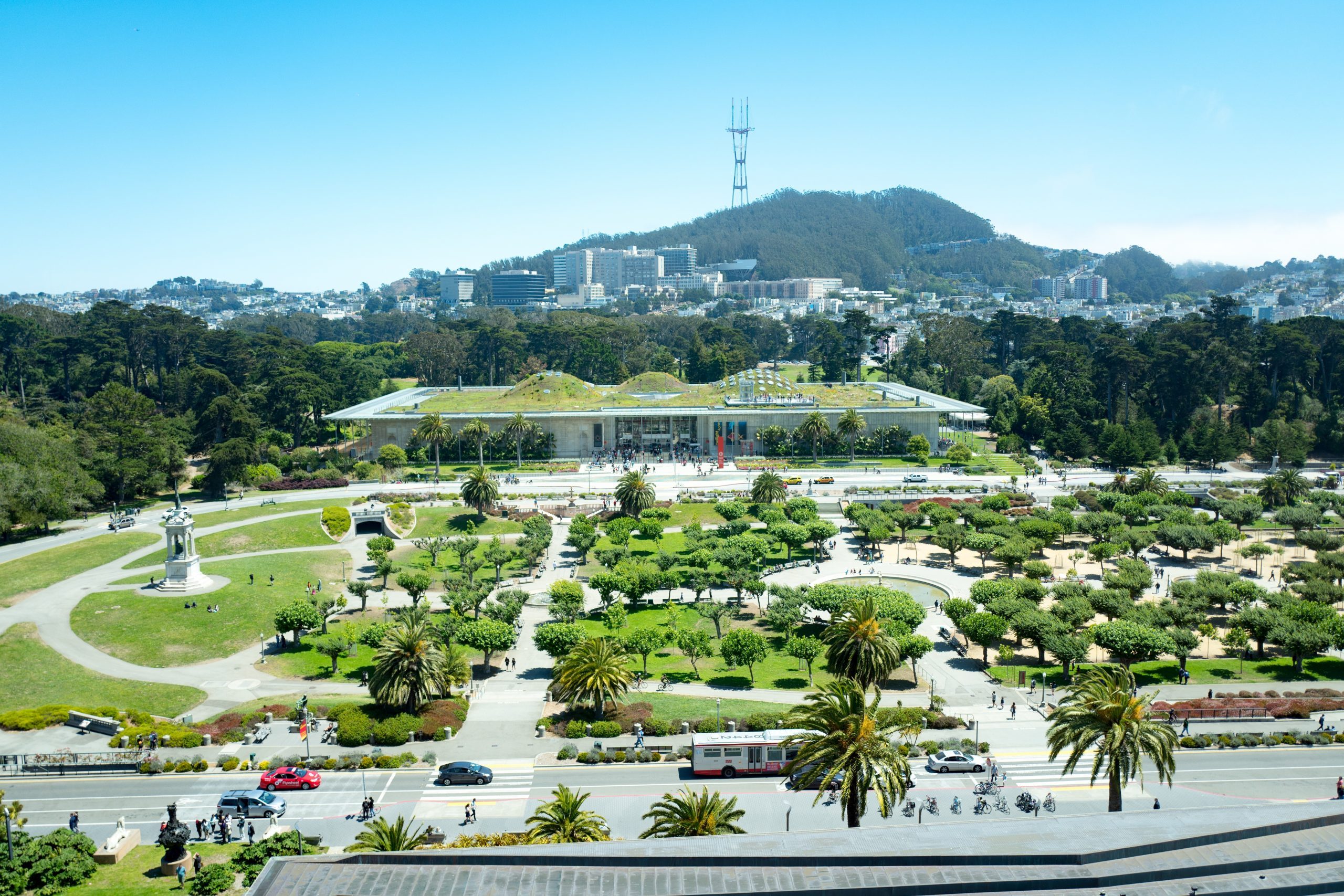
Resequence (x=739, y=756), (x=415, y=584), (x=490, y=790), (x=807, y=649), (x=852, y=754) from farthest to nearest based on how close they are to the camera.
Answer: (x=415, y=584) < (x=807, y=649) < (x=739, y=756) < (x=490, y=790) < (x=852, y=754)

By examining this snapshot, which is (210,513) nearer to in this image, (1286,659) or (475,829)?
(475,829)

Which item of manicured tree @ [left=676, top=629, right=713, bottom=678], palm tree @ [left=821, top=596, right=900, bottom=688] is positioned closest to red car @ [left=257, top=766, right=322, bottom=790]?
manicured tree @ [left=676, top=629, right=713, bottom=678]

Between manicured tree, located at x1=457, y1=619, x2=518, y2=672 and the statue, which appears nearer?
the statue

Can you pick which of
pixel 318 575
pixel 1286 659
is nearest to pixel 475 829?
pixel 318 575

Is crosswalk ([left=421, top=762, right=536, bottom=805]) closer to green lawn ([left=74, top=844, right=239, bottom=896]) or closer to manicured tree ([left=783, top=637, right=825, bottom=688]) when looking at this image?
green lawn ([left=74, top=844, right=239, bottom=896])

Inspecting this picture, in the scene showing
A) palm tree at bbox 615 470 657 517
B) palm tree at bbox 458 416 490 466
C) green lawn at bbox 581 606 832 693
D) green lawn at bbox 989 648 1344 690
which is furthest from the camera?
palm tree at bbox 458 416 490 466

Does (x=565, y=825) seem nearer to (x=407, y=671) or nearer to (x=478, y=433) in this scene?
(x=407, y=671)

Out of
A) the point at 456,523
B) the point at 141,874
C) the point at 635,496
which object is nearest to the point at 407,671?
the point at 141,874
